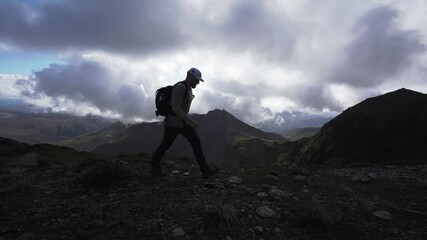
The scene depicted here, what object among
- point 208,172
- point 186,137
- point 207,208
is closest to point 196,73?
point 186,137

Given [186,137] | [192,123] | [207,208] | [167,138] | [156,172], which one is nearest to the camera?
[207,208]

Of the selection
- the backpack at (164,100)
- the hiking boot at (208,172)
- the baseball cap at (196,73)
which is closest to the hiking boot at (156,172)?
the hiking boot at (208,172)

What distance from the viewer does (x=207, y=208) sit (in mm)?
8000

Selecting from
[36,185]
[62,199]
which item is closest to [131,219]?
[62,199]

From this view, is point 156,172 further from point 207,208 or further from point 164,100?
point 207,208

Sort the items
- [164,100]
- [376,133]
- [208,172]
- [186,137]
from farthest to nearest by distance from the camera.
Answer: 1. [376,133]
2. [208,172]
3. [186,137]
4. [164,100]

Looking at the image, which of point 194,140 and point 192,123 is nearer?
point 192,123

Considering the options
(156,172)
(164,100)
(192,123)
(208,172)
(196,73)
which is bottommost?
(156,172)

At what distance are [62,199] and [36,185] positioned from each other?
2.83m

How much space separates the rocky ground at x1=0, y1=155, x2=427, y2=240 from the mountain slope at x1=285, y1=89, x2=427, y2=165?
8361 centimetres

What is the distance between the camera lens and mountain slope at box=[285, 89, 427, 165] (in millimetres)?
89125

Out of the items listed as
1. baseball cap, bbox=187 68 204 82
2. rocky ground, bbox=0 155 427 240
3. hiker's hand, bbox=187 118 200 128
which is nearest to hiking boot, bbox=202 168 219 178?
rocky ground, bbox=0 155 427 240

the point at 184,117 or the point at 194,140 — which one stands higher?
the point at 184,117

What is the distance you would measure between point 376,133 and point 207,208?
101779 millimetres
